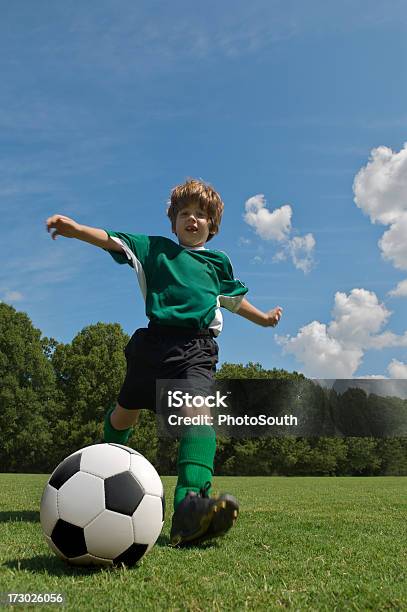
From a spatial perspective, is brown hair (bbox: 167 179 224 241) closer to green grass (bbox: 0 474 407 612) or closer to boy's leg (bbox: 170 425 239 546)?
boy's leg (bbox: 170 425 239 546)

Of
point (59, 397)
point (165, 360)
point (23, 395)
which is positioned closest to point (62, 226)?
point (165, 360)

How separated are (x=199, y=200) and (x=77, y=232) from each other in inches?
41.3

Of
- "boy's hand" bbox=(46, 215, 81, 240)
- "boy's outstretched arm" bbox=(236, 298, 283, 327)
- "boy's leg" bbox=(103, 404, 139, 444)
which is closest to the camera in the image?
"boy's hand" bbox=(46, 215, 81, 240)

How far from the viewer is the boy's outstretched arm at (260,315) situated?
5.14 meters

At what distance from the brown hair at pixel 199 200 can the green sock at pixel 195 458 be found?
5.68 feet

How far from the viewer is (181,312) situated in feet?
13.8

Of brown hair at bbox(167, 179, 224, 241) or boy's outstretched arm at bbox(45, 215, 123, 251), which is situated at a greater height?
brown hair at bbox(167, 179, 224, 241)

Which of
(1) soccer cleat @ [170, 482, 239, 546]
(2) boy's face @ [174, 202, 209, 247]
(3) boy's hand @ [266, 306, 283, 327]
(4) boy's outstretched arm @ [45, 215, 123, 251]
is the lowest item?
(1) soccer cleat @ [170, 482, 239, 546]

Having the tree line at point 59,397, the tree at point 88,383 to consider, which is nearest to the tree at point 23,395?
the tree line at point 59,397

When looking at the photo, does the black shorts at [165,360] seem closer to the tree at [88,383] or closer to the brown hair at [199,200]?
the brown hair at [199,200]

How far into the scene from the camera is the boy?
3768 mm

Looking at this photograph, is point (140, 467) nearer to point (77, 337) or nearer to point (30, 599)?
point (30, 599)

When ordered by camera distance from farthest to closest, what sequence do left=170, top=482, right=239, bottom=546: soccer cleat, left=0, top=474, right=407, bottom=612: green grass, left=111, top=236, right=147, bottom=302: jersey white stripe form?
left=111, top=236, right=147, bottom=302: jersey white stripe, left=170, top=482, right=239, bottom=546: soccer cleat, left=0, top=474, right=407, bottom=612: green grass

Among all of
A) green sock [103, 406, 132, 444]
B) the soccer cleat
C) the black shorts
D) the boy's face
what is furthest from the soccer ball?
the boy's face
